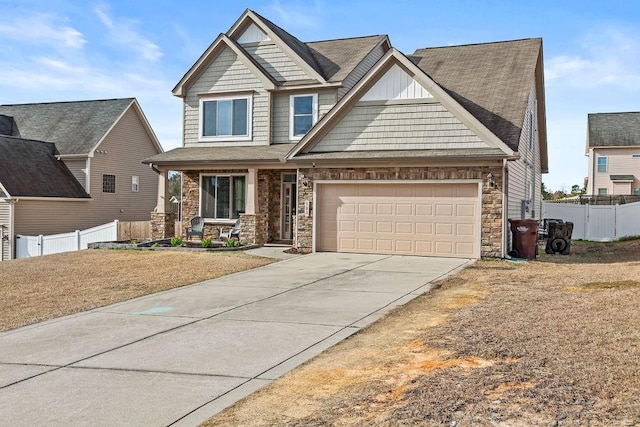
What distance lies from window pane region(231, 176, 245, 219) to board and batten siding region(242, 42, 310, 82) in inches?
155

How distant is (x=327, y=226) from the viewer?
62.0ft

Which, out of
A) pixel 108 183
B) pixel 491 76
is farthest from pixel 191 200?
pixel 491 76

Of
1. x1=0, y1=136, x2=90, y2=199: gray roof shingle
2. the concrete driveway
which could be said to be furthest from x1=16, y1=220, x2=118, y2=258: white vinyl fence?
the concrete driveway

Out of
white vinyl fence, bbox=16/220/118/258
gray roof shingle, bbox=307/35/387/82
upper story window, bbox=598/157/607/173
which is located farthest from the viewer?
upper story window, bbox=598/157/607/173

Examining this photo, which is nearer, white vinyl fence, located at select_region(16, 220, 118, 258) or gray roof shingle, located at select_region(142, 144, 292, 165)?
gray roof shingle, located at select_region(142, 144, 292, 165)

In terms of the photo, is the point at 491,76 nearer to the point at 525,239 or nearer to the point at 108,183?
the point at 525,239

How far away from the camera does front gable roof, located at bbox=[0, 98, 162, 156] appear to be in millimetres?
31203

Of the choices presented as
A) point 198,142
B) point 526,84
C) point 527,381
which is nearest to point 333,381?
point 527,381

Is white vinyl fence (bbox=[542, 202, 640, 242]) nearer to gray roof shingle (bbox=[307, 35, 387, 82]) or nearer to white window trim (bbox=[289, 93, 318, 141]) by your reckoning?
gray roof shingle (bbox=[307, 35, 387, 82])

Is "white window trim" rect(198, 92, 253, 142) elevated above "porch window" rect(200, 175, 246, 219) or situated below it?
above

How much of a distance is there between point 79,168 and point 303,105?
14.2m

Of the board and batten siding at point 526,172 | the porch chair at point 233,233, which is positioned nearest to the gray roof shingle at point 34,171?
the porch chair at point 233,233

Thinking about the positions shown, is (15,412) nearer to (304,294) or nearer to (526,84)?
(304,294)

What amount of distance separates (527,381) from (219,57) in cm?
2019
